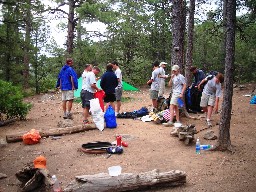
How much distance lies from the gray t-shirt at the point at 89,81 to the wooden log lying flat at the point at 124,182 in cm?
427

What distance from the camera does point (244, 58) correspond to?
17.3m

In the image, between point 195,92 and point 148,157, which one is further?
point 195,92

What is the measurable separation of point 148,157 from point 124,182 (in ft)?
5.55

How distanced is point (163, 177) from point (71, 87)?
532cm

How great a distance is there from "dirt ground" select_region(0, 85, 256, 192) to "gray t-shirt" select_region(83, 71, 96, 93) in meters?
1.29

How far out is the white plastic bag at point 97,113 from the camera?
323 inches

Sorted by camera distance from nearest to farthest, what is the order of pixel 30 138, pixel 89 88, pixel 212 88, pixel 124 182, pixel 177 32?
1. pixel 124 182
2. pixel 30 138
3. pixel 212 88
4. pixel 89 88
5. pixel 177 32

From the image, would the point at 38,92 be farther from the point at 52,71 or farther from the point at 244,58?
the point at 244,58

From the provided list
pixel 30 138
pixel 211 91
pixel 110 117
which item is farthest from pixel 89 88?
pixel 211 91

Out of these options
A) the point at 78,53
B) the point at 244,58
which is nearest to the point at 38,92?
the point at 78,53

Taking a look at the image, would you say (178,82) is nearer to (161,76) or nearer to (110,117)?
(161,76)

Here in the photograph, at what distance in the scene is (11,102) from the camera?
9414mm

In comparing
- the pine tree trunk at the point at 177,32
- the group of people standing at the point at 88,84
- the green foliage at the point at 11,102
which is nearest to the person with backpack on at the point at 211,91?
the pine tree trunk at the point at 177,32

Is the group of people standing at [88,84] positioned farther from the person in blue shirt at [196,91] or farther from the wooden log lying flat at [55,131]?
the person in blue shirt at [196,91]
